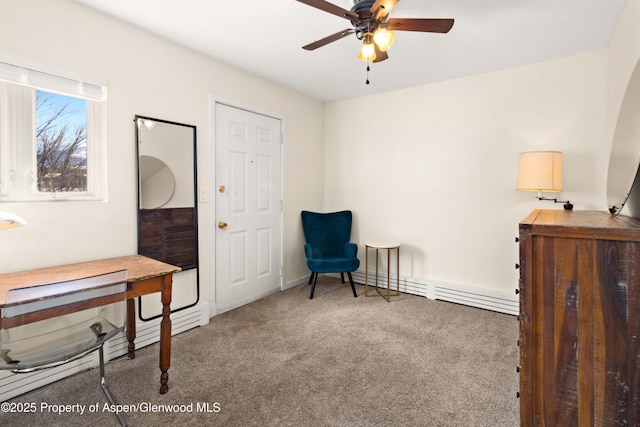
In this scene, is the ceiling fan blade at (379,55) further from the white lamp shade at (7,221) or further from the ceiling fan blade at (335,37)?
the white lamp shade at (7,221)

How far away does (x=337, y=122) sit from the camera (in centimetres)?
436

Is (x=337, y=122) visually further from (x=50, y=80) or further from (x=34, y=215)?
(x=34, y=215)

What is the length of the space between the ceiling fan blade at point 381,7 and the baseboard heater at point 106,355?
2.64 m

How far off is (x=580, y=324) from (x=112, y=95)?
292 centimetres

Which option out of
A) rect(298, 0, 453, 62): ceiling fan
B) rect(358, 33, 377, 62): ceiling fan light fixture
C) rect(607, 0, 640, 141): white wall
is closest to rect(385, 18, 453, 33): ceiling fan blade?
rect(298, 0, 453, 62): ceiling fan

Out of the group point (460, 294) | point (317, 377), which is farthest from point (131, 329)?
point (460, 294)

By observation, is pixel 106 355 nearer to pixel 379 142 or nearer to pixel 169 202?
pixel 169 202

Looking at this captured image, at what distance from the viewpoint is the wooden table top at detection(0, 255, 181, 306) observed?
1.70m

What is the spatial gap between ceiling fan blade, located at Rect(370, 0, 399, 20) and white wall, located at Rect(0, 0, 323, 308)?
177 cm

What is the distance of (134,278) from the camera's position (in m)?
1.81

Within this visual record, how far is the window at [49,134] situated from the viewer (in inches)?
73.5

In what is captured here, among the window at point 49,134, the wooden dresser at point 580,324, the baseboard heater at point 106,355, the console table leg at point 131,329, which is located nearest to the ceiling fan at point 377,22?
the wooden dresser at point 580,324

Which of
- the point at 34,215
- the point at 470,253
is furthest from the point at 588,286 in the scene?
the point at 34,215

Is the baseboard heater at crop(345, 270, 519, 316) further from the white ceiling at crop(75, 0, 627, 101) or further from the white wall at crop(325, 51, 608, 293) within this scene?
the white ceiling at crop(75, 0, 627, 101)
